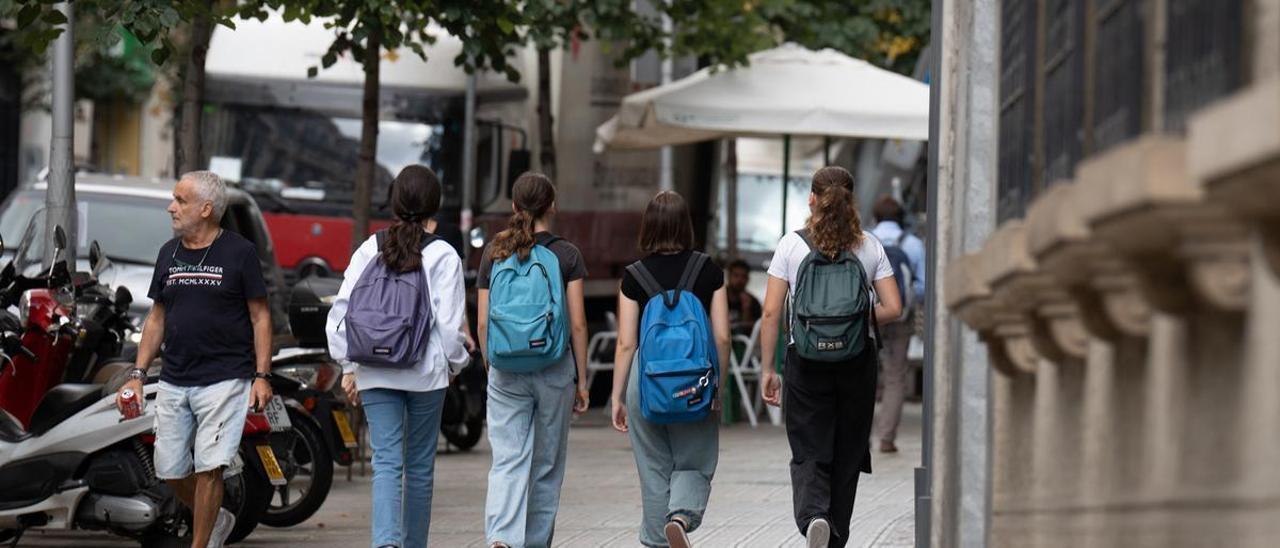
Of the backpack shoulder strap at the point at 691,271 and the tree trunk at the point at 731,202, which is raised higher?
the tree trunk at the point at 731,202

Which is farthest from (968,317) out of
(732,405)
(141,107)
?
(141,107)

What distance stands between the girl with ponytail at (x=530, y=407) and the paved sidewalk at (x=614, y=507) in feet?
4.78

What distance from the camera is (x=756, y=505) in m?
12.3

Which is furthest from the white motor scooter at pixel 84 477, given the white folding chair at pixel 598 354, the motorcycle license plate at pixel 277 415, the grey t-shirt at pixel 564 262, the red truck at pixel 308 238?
the red truck at pixel 308 238

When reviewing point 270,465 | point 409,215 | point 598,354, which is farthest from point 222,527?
point 598,354

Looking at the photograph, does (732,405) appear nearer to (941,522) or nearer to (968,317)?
(941,522)

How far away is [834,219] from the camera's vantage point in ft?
29.2

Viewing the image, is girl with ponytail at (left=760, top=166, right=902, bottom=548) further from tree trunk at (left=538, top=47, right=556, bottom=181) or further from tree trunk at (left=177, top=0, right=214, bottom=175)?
tree trunk at (left=538, top=47, right=556, bottom=181)

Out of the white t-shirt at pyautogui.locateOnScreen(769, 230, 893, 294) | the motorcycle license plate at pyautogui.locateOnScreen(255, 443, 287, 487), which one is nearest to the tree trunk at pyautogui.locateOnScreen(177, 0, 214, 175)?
the motorcycle license plate at pyautogui.locateOnScreen(255, 443, 287, 487)

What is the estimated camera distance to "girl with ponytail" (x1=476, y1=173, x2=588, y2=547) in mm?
8680

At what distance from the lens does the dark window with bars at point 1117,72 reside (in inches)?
133

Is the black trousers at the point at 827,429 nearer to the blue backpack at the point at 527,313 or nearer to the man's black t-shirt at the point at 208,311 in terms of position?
the blue backpack at the point at 527,313

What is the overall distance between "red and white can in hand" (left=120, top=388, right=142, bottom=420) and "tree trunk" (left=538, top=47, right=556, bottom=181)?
11217 millimetres

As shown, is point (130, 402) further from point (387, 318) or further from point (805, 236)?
point (805, 236)
